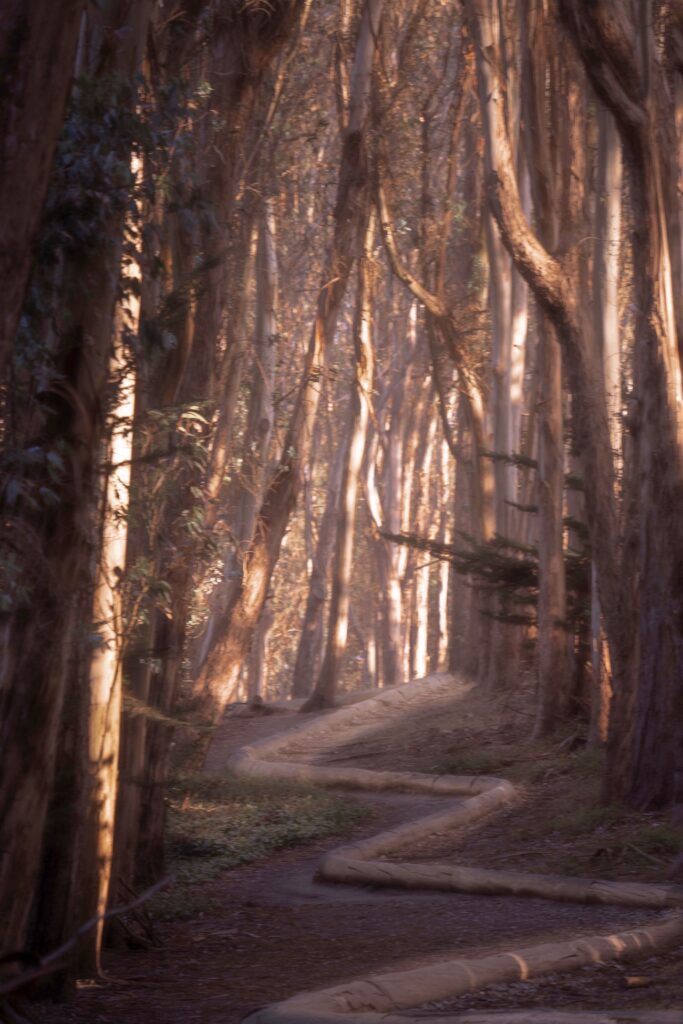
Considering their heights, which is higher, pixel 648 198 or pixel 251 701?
pixel 648 198

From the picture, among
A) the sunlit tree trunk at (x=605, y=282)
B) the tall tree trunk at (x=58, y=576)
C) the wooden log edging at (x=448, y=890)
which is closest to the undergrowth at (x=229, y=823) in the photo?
the wooden log edging at (x=448, y=890)

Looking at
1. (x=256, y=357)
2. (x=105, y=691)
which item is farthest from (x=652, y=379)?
(x=256, y=357)

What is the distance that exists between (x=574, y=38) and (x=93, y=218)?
18.4 ft

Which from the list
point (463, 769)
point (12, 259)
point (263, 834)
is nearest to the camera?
point (12, 259)

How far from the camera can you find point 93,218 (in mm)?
5789

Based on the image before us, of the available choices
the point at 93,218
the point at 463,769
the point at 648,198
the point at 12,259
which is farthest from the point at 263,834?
the point at 12,259

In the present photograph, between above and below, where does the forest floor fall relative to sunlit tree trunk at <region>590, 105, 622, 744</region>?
below

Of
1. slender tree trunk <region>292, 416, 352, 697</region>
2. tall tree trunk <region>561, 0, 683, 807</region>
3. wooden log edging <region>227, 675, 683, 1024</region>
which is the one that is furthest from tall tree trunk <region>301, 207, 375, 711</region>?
tall tree trunk <region>561, 0, 683, 807</region>

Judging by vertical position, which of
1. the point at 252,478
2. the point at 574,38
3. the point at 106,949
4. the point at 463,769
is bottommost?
the point at 106,949

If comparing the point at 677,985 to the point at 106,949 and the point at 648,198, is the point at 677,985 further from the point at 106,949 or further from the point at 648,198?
the point at 648,198

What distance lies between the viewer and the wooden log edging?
5172 mm

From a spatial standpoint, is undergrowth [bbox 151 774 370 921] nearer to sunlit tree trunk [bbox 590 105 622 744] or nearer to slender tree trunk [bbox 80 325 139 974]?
slender tree trunk [bbox 80 325 139 974]

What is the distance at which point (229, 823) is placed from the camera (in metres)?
11.8

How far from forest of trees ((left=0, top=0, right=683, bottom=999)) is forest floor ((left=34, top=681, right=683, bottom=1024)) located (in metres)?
0.48
